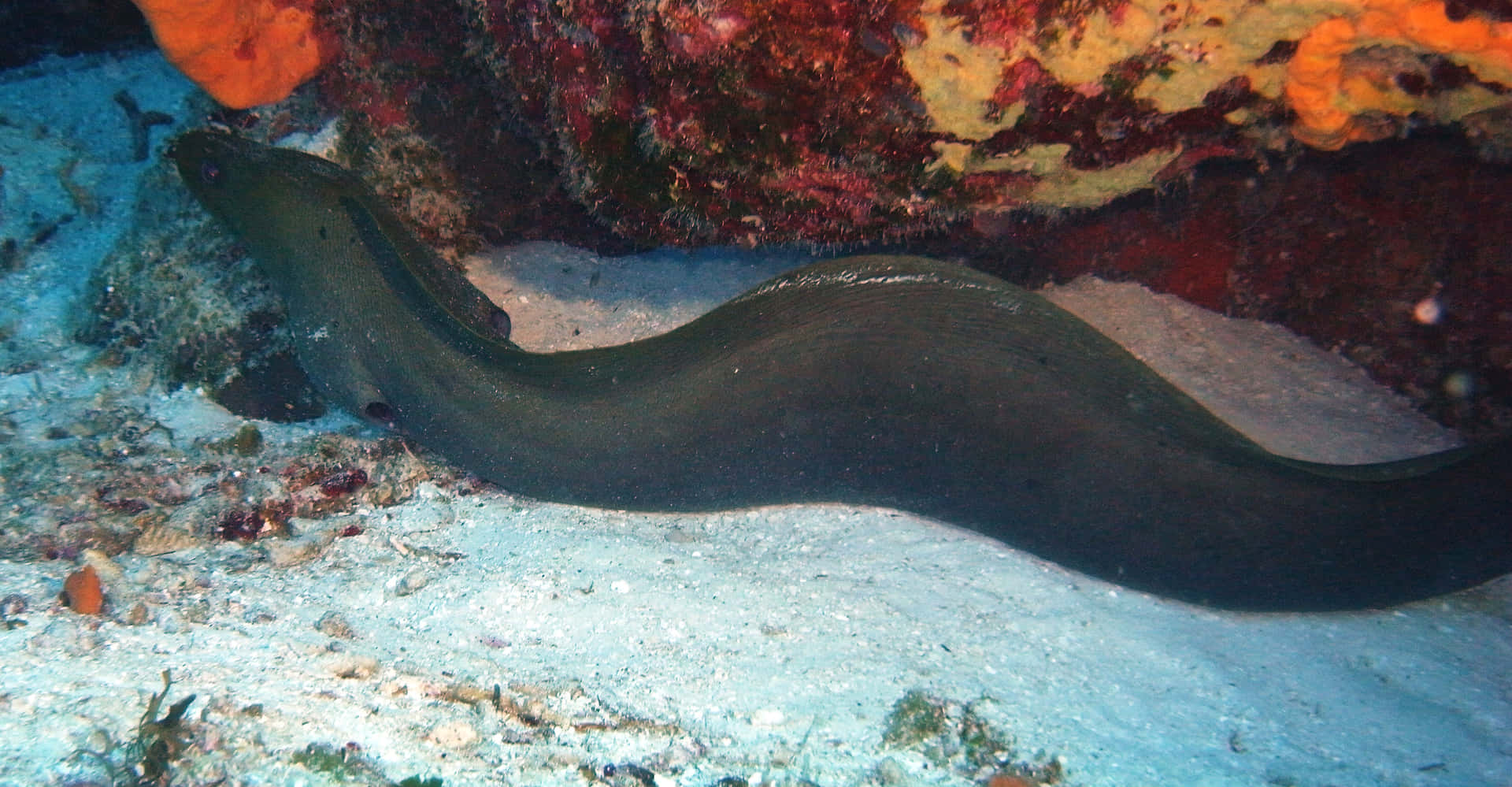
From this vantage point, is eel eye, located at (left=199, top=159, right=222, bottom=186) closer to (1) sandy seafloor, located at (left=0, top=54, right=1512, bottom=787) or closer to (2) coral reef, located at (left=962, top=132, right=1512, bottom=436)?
(1) sandy seafloor, located at (left=0, top=54, right=1512, bottom=787)

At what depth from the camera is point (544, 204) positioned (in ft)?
16.6

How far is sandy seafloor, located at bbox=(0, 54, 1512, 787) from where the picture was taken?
1.93 metres

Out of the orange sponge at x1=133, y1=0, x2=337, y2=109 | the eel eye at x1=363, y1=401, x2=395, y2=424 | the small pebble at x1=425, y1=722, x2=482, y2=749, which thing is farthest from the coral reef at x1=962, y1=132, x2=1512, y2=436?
the orange sponge at x1=133, y1=0, x2=337, y2=109

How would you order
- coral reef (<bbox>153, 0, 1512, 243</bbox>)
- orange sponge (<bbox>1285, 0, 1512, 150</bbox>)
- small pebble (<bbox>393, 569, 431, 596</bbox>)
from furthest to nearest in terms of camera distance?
small pebble (<bbox>393, 569, 431, 596</bbox>) → coral reef (<bbox>153, 0, 1512, 243</bbox>) → orange sponge (<bbox>1285, 0, 1512, 150</bbox>)

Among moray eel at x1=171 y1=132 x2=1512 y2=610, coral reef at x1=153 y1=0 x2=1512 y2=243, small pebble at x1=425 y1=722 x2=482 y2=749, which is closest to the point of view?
small pebble at x1=425 y1=722 x2=482 y2=749

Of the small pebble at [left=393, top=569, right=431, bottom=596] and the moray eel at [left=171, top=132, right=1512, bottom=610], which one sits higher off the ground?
the moray eel at [left=171, top=132, right=1512, bottom=610]

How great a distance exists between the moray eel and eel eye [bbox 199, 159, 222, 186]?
13 millimetres

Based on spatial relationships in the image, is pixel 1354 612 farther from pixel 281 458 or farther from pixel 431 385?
pixel 281 458

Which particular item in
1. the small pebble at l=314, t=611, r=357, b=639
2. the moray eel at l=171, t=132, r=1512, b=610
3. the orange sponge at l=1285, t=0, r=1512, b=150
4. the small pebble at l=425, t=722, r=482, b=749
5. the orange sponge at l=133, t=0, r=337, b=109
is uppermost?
the orange sponge at l=1285, t=0, r=1512, b=150

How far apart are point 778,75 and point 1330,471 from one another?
3.26 metres

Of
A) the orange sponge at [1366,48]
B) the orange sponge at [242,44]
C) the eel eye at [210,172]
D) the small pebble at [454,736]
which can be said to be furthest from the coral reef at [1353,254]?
the eel eye at [210,172]

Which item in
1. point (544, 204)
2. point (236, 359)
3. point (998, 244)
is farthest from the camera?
point (544, 204)

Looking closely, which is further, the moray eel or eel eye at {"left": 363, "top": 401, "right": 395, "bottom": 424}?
eel eye at {"left": 363, "top": 401, "right": 395, "bottom": 424}

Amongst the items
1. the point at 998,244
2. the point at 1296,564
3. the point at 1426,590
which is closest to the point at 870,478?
the point at 998,244
